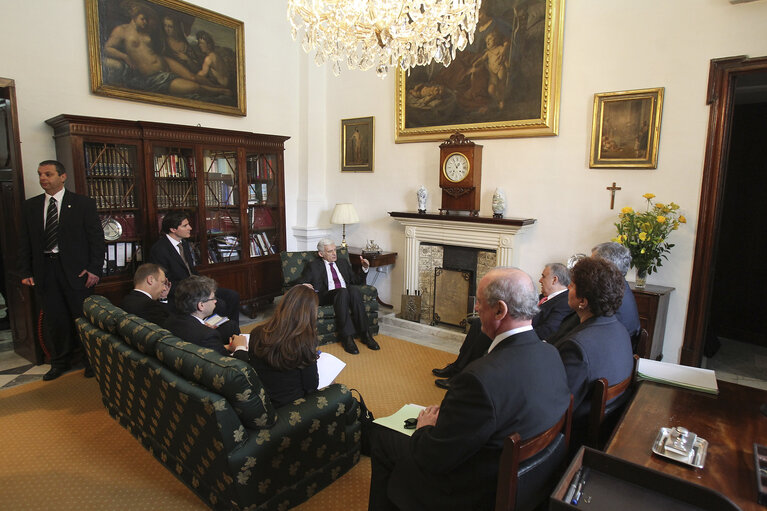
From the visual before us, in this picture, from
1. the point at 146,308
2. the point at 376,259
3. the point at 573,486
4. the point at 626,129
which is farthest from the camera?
the point at 376,259

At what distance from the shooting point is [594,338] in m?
1.91

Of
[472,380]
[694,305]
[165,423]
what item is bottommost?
[165,423]

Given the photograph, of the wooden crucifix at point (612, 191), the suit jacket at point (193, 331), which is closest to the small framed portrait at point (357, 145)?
the wooden crucifix at point (612, 191)

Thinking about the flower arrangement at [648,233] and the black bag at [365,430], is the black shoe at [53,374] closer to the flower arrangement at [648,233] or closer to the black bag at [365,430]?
the black bag at [365,430]

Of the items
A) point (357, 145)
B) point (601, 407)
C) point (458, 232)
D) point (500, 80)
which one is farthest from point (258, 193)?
point (601, 407)

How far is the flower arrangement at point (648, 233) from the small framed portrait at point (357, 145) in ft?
10.2

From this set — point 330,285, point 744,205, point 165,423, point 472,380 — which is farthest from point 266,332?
point 744,205

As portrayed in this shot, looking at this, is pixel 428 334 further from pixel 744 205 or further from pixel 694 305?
pixel 744 205

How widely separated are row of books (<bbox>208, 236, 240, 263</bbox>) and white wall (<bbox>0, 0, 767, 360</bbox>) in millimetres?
1371

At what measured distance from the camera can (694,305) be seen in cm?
390

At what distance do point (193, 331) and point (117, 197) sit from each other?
2.46 meters

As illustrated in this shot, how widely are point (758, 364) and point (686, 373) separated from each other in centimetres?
327

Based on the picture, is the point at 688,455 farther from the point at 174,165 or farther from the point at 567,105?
the point at 174,165

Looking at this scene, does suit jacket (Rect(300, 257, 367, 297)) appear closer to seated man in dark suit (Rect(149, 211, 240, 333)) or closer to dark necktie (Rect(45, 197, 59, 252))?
seated man in dark suit (Rect(149, 211, 240, 333))
